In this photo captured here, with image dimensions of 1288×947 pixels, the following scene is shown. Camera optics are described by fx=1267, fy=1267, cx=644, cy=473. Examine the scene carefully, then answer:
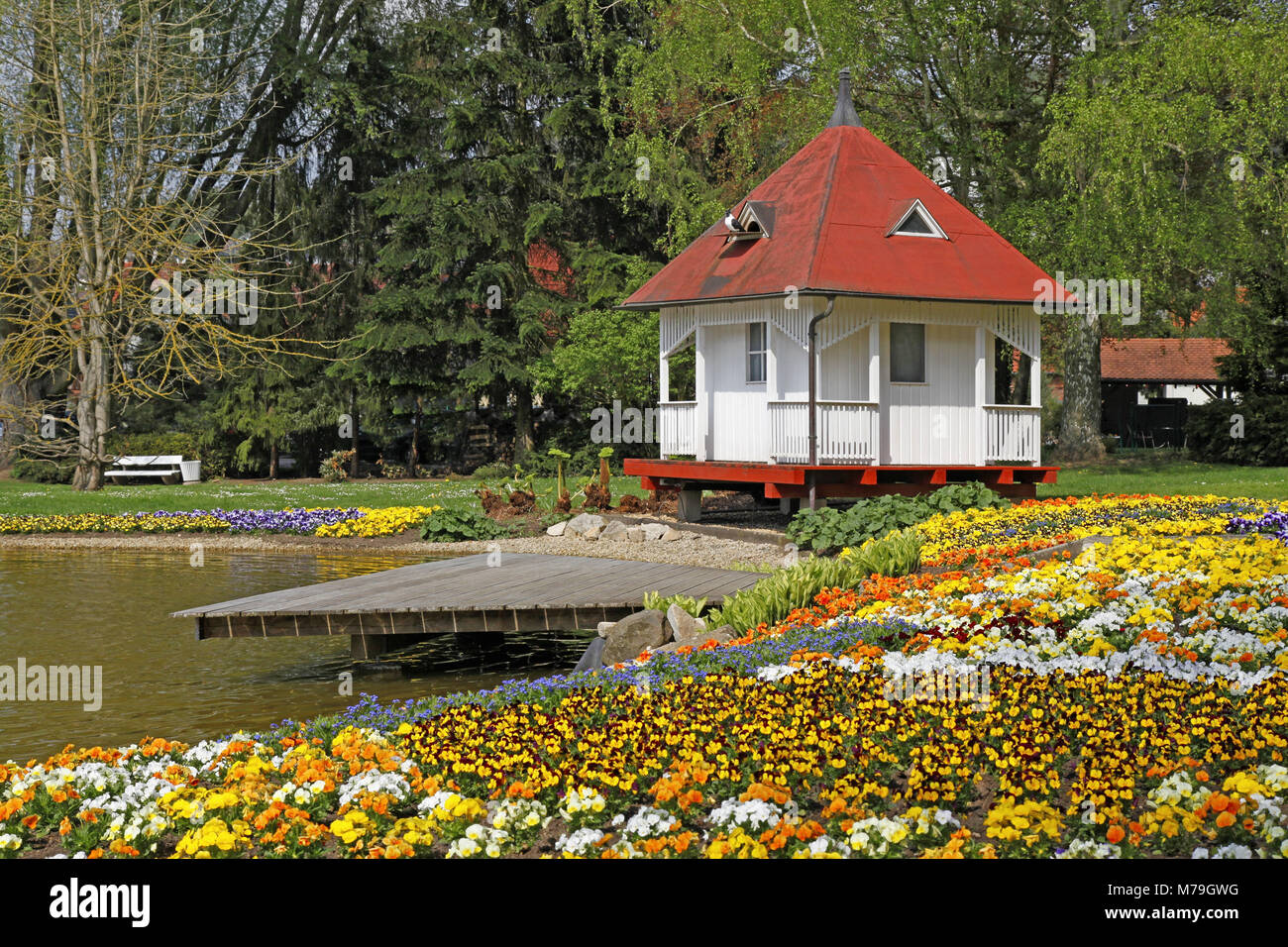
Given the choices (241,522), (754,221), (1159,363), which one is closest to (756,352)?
(754,221)

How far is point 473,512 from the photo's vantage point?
21797mm

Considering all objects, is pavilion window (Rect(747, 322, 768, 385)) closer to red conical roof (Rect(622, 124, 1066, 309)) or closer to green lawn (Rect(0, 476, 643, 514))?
red conical roof (Rect(622, 124, 1066, 309))

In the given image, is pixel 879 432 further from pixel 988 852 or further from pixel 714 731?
pixel 988 852

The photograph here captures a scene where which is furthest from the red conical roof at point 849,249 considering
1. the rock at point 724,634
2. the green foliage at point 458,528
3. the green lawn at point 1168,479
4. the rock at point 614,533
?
the rock at point 724,634

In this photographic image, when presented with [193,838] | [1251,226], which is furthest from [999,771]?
[1251,226]

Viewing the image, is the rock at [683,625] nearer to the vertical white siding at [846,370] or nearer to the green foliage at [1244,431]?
the vertical white siding at [846,370]

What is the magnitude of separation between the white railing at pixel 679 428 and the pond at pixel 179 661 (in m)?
6.40

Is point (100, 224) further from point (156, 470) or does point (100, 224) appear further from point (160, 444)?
point (160, 444)

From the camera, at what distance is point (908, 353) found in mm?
20719

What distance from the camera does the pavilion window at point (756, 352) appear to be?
69.5 feet

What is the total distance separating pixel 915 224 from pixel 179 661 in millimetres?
13832

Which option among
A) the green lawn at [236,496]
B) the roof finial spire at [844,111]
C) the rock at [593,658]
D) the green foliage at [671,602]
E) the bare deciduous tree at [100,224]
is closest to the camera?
the rock at [593,658]

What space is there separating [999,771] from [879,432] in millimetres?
14106
